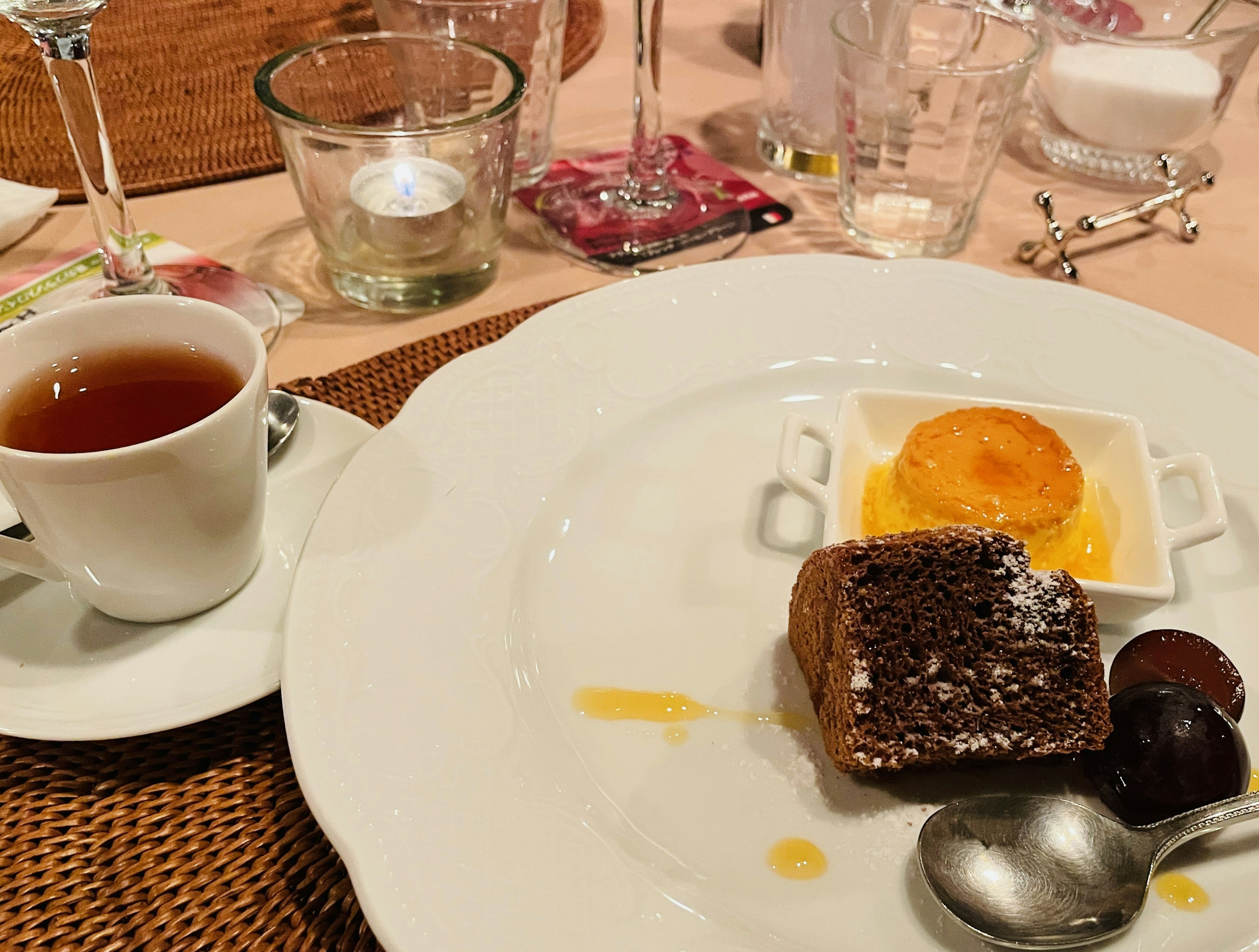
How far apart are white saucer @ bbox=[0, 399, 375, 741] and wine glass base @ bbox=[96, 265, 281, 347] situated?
51cm

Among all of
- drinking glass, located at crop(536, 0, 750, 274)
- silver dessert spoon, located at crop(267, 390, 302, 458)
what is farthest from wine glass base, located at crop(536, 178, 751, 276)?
silver dessert spoon, located at crop(267, 390, 302, 458)

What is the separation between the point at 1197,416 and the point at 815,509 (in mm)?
522

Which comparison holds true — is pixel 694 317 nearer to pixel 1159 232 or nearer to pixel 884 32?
pixel 884 32

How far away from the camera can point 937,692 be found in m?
0.94

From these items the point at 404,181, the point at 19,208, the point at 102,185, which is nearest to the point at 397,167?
the point at 404,181

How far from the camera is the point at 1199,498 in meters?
1.17

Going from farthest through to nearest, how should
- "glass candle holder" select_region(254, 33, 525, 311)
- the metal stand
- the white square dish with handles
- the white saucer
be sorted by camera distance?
the metal stand, "glass candle holder" select_region(254, 33, 525, 311), the white square dish with handles, the white saucer

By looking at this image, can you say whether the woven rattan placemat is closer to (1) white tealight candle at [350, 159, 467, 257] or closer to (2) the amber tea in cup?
(2) the amber tea in cup

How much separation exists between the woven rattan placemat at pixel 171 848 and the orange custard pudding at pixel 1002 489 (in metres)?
0.73

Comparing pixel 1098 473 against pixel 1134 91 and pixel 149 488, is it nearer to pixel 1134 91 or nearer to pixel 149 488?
pixel 1134 91

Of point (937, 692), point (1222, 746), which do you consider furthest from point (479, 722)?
point (1222, 746)

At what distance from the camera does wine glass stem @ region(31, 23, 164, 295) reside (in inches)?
54.2

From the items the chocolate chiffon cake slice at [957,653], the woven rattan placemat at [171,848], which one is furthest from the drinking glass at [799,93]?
the woven rattan placemat at [171,848]

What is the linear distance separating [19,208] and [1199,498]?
1822 mm
